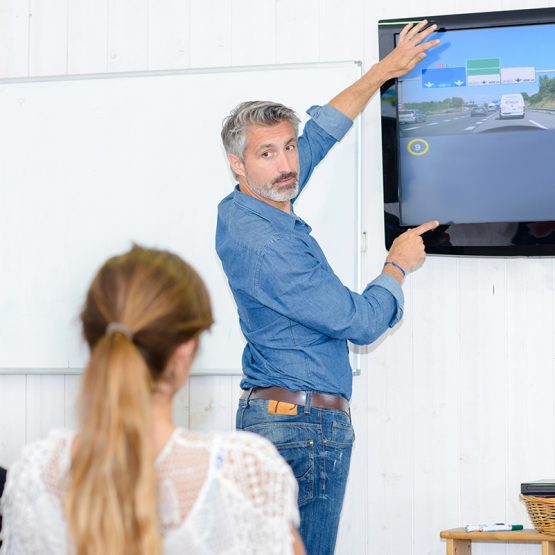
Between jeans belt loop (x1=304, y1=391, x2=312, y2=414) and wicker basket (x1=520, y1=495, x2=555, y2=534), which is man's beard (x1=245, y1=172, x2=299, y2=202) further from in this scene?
wicker basket (x1=520, y1=495, x2=555, y2=534)

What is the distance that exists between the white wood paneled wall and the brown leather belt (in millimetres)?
636

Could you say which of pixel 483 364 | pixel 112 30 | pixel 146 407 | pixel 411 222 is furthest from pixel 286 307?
pixel 112 30

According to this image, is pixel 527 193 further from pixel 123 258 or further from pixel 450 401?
pixel 123 258

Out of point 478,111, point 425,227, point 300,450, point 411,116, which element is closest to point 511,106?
point 478,111

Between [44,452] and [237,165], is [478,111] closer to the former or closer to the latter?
[237,165]

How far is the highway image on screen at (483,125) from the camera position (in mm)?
2816

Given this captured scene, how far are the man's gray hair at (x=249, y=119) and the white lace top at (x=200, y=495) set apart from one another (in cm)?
129

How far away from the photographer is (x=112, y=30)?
3.33 m

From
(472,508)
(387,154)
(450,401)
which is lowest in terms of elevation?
(472,508)

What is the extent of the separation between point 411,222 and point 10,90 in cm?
152

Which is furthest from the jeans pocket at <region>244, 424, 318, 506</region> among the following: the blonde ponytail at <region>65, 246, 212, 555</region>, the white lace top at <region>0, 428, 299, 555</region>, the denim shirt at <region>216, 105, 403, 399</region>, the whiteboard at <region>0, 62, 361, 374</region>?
the blonde ponytail at <region>65, 246, 212, 555</region>

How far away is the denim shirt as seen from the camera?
7.73 feet

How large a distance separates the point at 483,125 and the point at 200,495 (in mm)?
1815

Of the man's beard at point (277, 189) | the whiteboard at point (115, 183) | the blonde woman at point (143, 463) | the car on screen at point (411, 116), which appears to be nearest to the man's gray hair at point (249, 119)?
the man's beard at point (277, 189)
